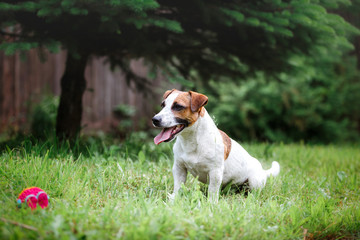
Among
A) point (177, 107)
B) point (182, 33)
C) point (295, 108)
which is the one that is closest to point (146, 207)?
point (177, 107)

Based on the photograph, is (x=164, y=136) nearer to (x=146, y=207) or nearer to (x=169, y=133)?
(x=169, y=133)

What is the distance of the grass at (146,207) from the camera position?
2.03m

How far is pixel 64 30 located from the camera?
13.2 ft

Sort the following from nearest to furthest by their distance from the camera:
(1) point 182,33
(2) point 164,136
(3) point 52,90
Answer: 1. (2) point 164,136
2. (1) point 182,33
3. (3) point 52,90

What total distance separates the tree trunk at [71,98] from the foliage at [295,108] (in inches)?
159

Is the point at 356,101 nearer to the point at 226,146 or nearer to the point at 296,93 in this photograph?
the point at 296,93

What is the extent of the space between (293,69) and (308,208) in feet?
9.28

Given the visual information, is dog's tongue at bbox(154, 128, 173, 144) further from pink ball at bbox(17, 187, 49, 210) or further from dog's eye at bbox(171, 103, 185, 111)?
pink ball at bbox(17, 187, 49, 210)

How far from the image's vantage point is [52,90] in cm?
839

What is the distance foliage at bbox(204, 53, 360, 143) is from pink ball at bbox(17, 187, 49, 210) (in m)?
5.95

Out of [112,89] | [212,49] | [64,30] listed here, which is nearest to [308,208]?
[212,49]

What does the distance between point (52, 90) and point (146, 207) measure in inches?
274

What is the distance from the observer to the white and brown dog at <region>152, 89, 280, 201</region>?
2.78m

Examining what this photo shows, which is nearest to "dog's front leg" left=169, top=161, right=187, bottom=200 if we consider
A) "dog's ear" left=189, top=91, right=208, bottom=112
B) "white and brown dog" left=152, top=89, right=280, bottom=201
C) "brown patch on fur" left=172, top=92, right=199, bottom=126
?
"white and brown dog" left=152, top=89, right=280, bottom=201
